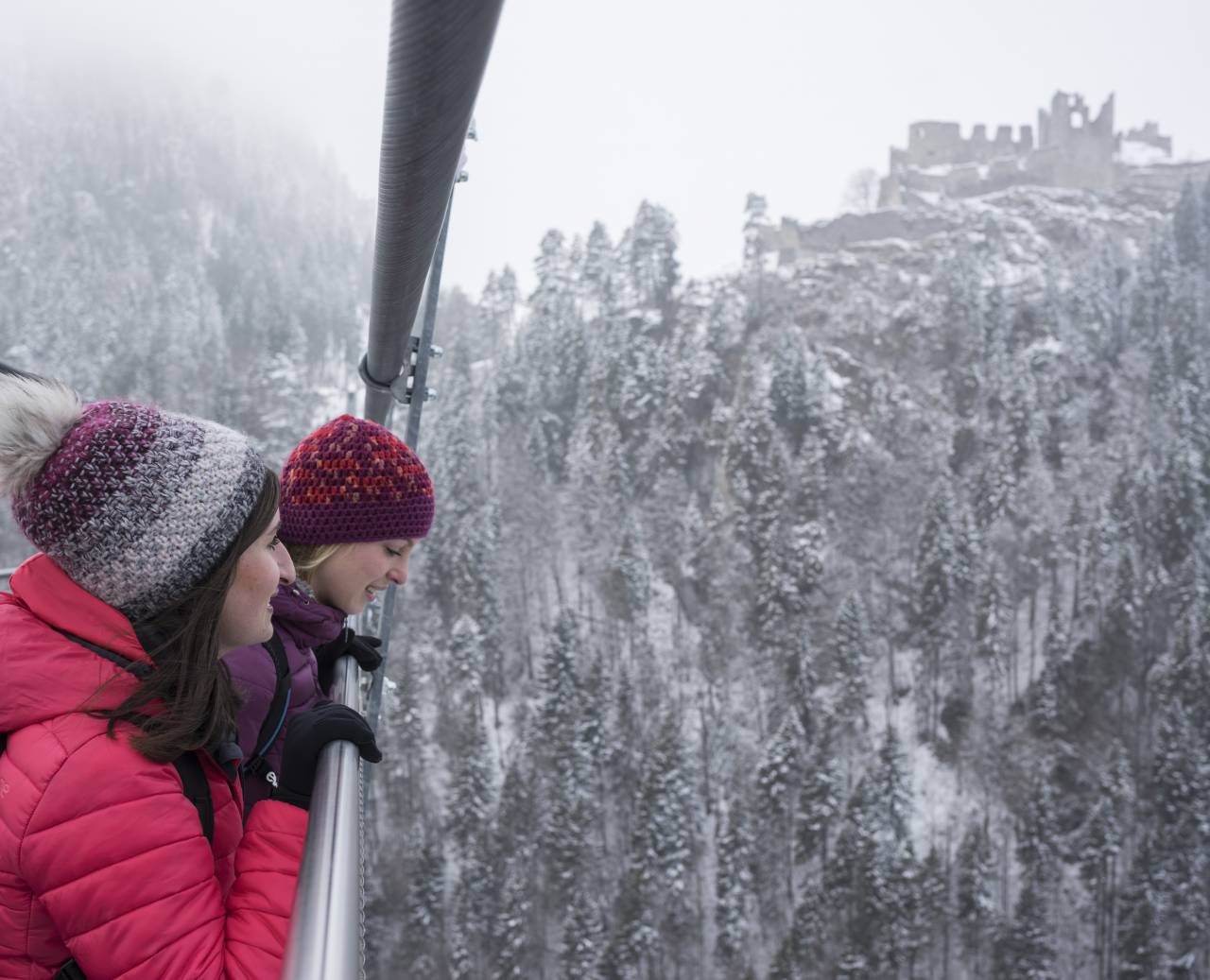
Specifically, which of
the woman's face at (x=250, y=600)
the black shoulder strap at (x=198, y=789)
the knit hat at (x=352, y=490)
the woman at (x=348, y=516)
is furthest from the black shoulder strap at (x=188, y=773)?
the knit hat at (x=352, y=490)

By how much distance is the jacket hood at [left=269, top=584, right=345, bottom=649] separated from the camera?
203cm

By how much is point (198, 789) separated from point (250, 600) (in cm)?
32

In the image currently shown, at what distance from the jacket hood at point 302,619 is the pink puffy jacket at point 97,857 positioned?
79cm

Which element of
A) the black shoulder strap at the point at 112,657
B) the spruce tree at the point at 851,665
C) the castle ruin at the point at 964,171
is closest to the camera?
the black shoulder strap at the point at 112,657

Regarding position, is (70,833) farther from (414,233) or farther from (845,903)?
(845,903)

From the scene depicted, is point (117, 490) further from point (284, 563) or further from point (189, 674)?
point (284, 563)

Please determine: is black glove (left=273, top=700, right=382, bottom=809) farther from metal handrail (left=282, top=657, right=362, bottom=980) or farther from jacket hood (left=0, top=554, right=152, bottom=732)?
jacket hood (left=0, top=554, right=152, bottom=732)

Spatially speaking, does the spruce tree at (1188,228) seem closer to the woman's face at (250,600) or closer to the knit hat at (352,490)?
the knit hat at (352,490)

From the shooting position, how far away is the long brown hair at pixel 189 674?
117 centimetres

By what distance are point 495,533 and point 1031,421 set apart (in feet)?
106

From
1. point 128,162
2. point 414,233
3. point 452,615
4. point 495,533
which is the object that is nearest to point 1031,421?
point 495,533

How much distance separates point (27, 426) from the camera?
1257 millimetres

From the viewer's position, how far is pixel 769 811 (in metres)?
A: 39.3

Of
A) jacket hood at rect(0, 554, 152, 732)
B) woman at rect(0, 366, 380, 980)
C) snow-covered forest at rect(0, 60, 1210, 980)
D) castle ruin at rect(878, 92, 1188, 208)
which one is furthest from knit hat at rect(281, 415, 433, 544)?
castle ruin at rect(878, 92, 1188, 208)
